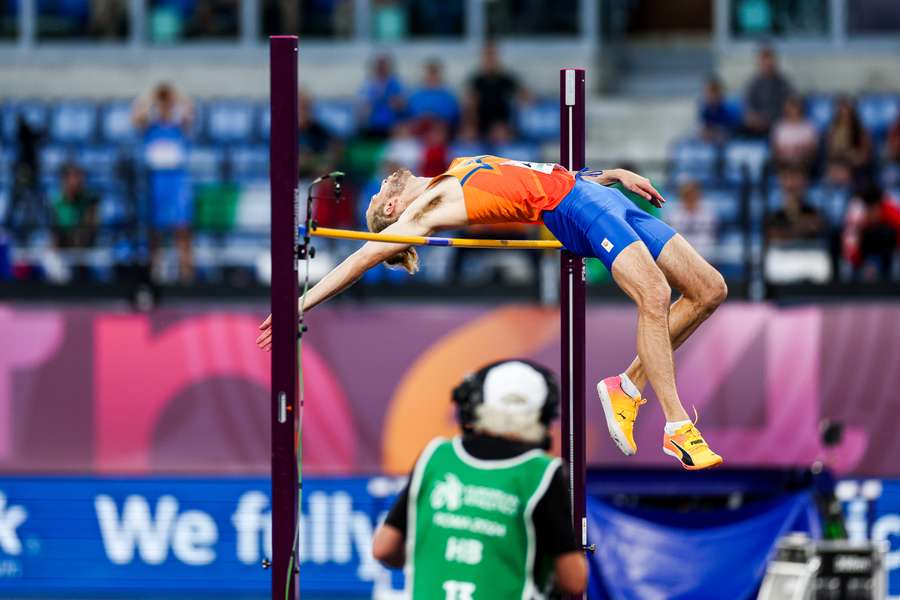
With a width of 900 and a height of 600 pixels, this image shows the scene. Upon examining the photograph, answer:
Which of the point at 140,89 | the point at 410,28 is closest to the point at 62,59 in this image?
the point at 140,89

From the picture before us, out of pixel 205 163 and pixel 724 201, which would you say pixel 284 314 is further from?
pixel 724 201

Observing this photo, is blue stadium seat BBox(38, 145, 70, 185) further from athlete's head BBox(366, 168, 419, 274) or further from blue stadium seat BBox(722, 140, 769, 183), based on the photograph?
athlete's head BBox(366, 168, 419, 274)

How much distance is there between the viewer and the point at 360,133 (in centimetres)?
1877

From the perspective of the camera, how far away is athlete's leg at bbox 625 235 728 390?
8875 mm

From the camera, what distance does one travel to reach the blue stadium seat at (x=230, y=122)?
1980 cm

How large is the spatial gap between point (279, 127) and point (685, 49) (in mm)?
13937

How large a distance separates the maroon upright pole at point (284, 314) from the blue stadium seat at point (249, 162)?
9627 millimetres

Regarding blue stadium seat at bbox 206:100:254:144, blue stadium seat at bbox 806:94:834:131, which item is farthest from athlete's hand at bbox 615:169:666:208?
blue stadium seat at bbox 206:100:254:144

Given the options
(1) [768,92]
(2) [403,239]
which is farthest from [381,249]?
(1) [768,92]

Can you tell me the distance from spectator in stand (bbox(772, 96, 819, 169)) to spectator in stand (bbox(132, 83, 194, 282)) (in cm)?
531

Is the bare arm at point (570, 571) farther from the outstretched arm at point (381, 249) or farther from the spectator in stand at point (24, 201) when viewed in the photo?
the spectator in stand at point (24, 201)

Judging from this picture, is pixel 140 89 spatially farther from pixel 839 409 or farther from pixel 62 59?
pixel 839 409

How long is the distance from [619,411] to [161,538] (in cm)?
750

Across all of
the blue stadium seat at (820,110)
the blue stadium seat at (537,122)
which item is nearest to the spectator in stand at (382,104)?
the blue stadium seat at (537,122)
